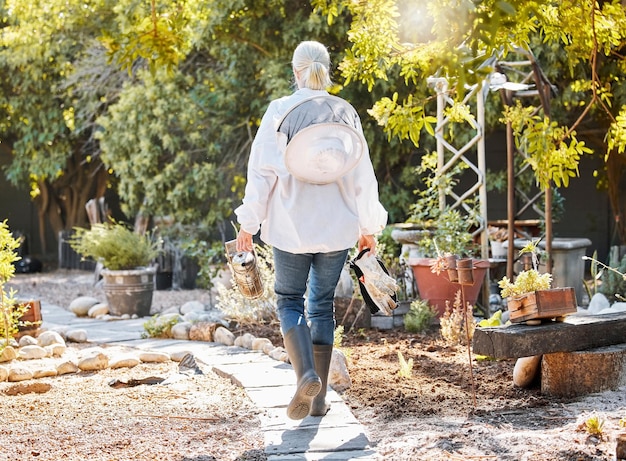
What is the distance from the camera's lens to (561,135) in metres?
4.49

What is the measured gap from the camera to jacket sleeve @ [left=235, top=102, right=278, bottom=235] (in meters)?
3.50

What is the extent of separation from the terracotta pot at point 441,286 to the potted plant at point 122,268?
9.45ft

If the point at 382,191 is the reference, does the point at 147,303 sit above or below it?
below

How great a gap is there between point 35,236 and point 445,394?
1654 cm

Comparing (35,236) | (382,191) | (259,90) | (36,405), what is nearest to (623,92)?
(382,191)

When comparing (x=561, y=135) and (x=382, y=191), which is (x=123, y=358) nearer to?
(x=561, y=135)

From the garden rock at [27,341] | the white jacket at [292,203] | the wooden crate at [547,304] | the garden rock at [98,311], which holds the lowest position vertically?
the garden rock at [98,311]

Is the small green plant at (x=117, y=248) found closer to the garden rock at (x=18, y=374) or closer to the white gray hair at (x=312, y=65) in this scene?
the garden rock at (x=18, y=374)

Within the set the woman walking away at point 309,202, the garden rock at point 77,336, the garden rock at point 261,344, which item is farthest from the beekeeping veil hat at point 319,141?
the garden rock at point 77,336

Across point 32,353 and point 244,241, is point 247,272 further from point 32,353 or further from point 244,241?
point 32,353

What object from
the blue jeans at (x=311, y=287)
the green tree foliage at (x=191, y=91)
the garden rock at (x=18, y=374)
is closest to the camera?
the blue jeans at (x=311, y=287)

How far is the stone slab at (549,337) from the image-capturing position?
3.88 meters

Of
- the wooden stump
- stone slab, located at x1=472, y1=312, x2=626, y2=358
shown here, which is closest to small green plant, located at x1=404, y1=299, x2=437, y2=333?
stone slab, located at x1=472, y1=312, x2=626, y2=358

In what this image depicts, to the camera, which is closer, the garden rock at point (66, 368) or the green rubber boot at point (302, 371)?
the green rubber boot at point (302, 371)
